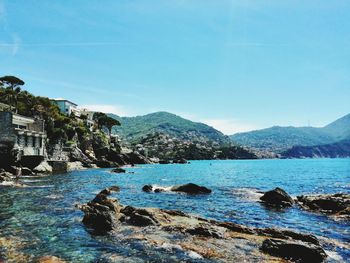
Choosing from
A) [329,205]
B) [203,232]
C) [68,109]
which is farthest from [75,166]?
[203,232]

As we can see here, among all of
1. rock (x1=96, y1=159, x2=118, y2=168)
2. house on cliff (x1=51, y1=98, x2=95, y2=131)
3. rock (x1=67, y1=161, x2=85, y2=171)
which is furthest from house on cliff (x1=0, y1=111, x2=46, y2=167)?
house on cliff (x1=51, y1=98, x2=95, y2=131)

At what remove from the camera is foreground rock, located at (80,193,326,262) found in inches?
730

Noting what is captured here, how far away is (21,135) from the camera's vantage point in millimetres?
75062

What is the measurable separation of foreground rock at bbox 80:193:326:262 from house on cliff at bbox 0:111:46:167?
169 ft

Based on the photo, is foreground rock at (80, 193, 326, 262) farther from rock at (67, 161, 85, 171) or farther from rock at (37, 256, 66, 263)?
rock at (67, 161, 85, 171)

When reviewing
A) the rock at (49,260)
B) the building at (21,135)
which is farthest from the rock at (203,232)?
the building at (21,135)

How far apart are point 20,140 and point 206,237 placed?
A: 6522 cm

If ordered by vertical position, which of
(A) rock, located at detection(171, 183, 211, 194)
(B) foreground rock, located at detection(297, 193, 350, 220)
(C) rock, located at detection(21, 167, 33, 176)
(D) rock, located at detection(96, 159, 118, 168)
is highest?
(D) rock, located at detection(96, 159, 118, 168)

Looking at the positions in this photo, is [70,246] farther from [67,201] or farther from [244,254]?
[67,201]

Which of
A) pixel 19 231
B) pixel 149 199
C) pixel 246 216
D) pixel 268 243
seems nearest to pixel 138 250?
pixel 268 243

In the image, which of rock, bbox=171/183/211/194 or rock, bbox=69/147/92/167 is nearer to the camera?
rock, bbox=171/183/211/194

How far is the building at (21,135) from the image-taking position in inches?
2810

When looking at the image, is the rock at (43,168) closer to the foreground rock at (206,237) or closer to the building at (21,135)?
the building at (21,135)

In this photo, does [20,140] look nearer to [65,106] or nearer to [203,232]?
[203,232]
